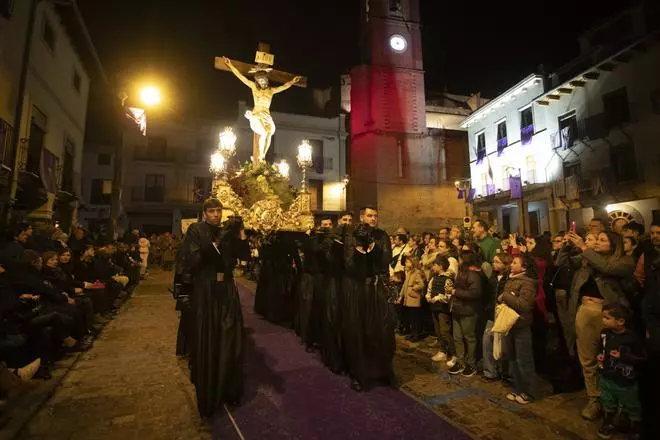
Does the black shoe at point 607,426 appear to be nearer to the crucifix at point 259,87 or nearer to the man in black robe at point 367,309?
the man in black robe at point 367,309

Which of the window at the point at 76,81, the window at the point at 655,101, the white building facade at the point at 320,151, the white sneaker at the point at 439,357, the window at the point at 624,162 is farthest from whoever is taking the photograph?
the white building facade at the point at 320,151

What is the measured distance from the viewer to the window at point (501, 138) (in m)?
22.8

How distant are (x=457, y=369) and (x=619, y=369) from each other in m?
2.04

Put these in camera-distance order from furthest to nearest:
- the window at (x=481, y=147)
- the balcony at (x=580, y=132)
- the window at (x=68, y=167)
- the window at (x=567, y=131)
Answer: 1. the window at (x=481, y=147)
2. the window at (x=567, y=131)
3. the balcony at (x=580, y=132)
4. the window at (x=68, y=167)

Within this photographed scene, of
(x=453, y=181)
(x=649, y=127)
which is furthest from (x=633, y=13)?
(x=453, y=181)

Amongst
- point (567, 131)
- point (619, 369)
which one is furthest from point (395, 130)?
point (619, 369)

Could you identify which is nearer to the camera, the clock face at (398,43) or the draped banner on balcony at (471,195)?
the draped banner on balcony at (471,195)

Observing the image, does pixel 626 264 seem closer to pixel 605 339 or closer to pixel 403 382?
pixel 605 339

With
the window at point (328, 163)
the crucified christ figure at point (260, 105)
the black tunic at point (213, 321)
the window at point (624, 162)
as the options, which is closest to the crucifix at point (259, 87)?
the crucified christ figure at point (260, 105)

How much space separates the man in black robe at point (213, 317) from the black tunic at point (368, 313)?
1354mm

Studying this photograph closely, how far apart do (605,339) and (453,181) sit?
24.8 metres

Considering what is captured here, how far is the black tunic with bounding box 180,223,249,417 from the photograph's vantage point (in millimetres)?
3688

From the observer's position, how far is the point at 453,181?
1065 inches

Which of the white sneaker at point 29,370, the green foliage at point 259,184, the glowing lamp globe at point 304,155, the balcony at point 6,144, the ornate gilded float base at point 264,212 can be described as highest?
the balcony at point 6,144
